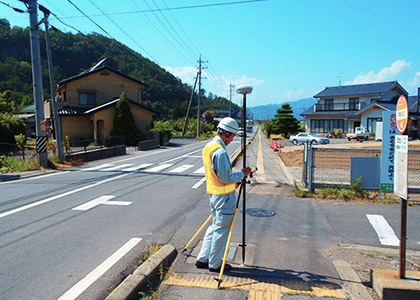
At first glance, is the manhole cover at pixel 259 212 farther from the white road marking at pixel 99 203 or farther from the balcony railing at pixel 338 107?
the balcony railing at pixel 338 107

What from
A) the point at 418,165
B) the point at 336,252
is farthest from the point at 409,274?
the point at 418,165

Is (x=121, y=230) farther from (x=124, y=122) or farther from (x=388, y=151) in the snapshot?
(x=124, y=122)

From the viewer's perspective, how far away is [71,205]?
7.70 metres

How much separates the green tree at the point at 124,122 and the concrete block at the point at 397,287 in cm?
2928

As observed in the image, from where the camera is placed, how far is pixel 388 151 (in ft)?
26.3

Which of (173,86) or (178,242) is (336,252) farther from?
(173,86)

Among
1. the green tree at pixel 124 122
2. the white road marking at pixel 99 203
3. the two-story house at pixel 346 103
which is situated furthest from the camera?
the two-story house at pixel 346 103

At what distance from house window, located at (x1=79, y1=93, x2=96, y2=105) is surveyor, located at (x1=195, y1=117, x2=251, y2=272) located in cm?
3317

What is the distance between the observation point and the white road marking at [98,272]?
11.9ft

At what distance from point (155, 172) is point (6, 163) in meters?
7.47

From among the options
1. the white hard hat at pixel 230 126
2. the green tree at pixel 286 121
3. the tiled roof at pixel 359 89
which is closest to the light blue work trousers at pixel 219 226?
the white hard hat at pixel 230 126

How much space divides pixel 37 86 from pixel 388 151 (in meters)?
14.7

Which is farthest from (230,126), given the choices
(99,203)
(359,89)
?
(359,89)

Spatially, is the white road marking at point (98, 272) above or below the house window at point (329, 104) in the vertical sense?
below
